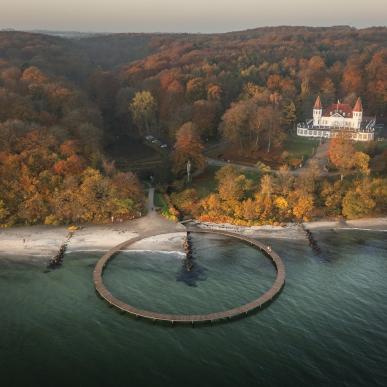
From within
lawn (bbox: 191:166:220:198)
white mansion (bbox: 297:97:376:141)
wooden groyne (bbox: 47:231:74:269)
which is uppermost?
white mansion (bbox: 297:97:376:141)

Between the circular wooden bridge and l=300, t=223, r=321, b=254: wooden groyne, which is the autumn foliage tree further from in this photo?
the circular wooden bridge

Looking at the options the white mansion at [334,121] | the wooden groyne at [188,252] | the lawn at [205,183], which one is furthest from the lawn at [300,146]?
the wooden groyne at [188,252]

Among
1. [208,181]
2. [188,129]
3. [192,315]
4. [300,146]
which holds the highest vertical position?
[188,129]

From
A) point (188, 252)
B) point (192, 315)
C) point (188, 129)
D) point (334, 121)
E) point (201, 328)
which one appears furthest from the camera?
point (334, 121)

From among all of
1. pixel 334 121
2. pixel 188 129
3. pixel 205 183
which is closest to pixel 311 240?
pixel 205 183

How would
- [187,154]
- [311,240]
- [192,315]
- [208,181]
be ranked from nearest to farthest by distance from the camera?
[192,315]
[311,240]
[208,181]
[187,154]

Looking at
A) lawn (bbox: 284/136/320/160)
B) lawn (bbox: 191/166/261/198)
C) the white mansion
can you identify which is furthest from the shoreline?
the white mansion

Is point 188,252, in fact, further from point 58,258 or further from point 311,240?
A: point 311,240
